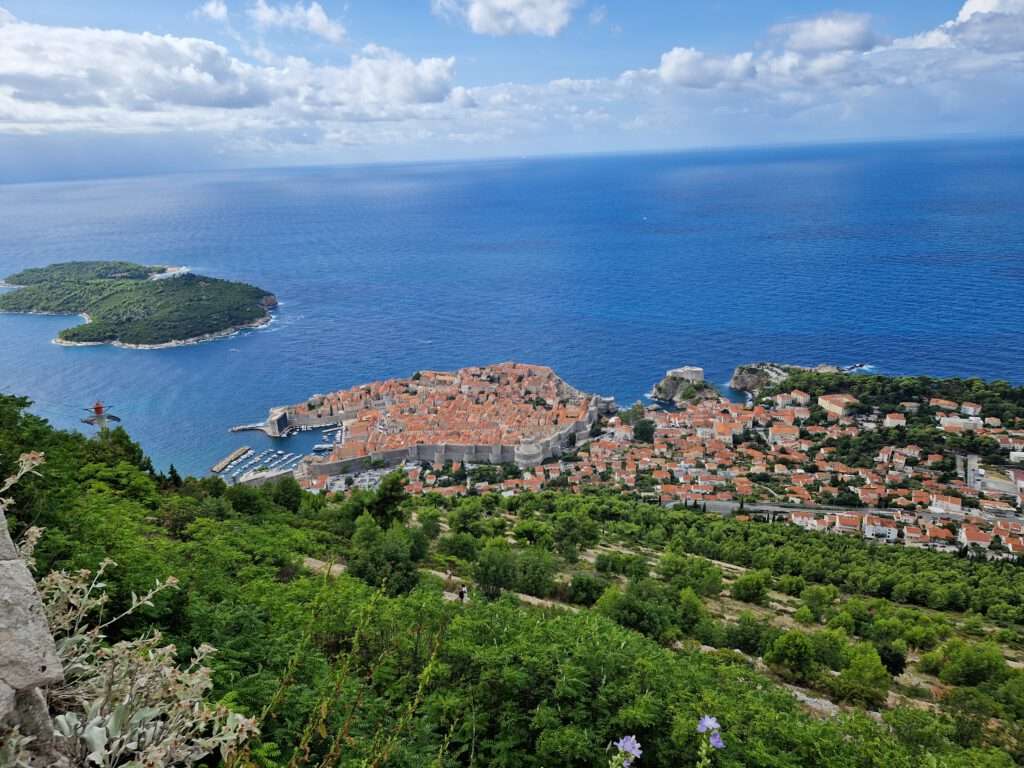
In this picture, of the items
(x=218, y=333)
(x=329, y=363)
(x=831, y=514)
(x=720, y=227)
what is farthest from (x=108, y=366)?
(x=720, y=227)

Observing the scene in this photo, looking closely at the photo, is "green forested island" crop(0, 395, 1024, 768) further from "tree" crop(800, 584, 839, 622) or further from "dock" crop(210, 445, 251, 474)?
"dock" crop(210, 445, 251, 474)

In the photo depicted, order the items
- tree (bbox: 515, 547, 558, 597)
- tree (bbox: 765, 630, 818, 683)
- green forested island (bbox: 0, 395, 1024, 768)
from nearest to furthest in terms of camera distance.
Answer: green forested island (bbox: 0, 395, 1024, 768) → tree (bbox: 765, 630, 818, 683) → tree (bbox: 515, 547, 558, 597)

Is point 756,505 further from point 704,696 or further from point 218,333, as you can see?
point 218,333

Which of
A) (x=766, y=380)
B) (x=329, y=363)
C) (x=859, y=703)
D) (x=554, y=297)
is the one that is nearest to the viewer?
(x=859, y=703)

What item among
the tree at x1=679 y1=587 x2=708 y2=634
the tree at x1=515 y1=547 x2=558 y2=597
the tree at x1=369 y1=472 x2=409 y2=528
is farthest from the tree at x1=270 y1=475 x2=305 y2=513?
the tree at x1=679 y1=587 x2=708 y2=634

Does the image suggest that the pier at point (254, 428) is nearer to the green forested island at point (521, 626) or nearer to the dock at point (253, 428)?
the dock at point (253, 428)

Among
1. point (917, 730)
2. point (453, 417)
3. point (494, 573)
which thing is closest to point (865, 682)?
point (917, 730)

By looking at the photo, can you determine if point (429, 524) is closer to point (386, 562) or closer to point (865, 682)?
point (386, 562)
